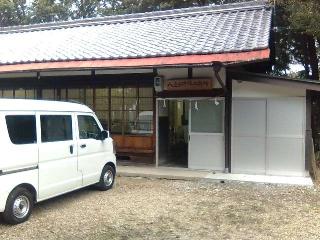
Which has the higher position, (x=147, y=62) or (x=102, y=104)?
(x=147, y=62)

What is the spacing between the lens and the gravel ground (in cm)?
582

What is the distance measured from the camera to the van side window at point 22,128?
6109 mm

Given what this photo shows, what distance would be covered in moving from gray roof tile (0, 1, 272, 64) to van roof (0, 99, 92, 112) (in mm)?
3841

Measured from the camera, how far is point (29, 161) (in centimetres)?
629

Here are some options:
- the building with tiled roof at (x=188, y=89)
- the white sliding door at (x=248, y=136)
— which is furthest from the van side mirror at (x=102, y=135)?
the white sliding door at (x=248, y=136)

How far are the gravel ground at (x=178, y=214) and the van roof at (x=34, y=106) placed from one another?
1.79 m

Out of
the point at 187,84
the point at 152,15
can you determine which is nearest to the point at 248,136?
the point at 187,84

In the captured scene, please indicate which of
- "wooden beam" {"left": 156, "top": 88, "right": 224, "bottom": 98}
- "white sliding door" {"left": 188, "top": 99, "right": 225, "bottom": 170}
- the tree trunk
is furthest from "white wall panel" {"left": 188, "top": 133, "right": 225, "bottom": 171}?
the tree trunk

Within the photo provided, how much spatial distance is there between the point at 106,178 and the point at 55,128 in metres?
2.05

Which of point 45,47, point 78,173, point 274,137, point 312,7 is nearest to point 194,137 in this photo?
point 274,137

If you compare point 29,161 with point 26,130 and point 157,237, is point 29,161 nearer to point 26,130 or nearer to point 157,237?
point 26,130

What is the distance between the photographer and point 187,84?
35.9 ft

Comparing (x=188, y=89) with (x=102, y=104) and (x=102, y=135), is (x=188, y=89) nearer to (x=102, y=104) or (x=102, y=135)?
(x=102, y=104)

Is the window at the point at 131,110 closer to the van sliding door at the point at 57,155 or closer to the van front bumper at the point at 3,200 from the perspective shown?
the van sliding door at the point at 57,155
